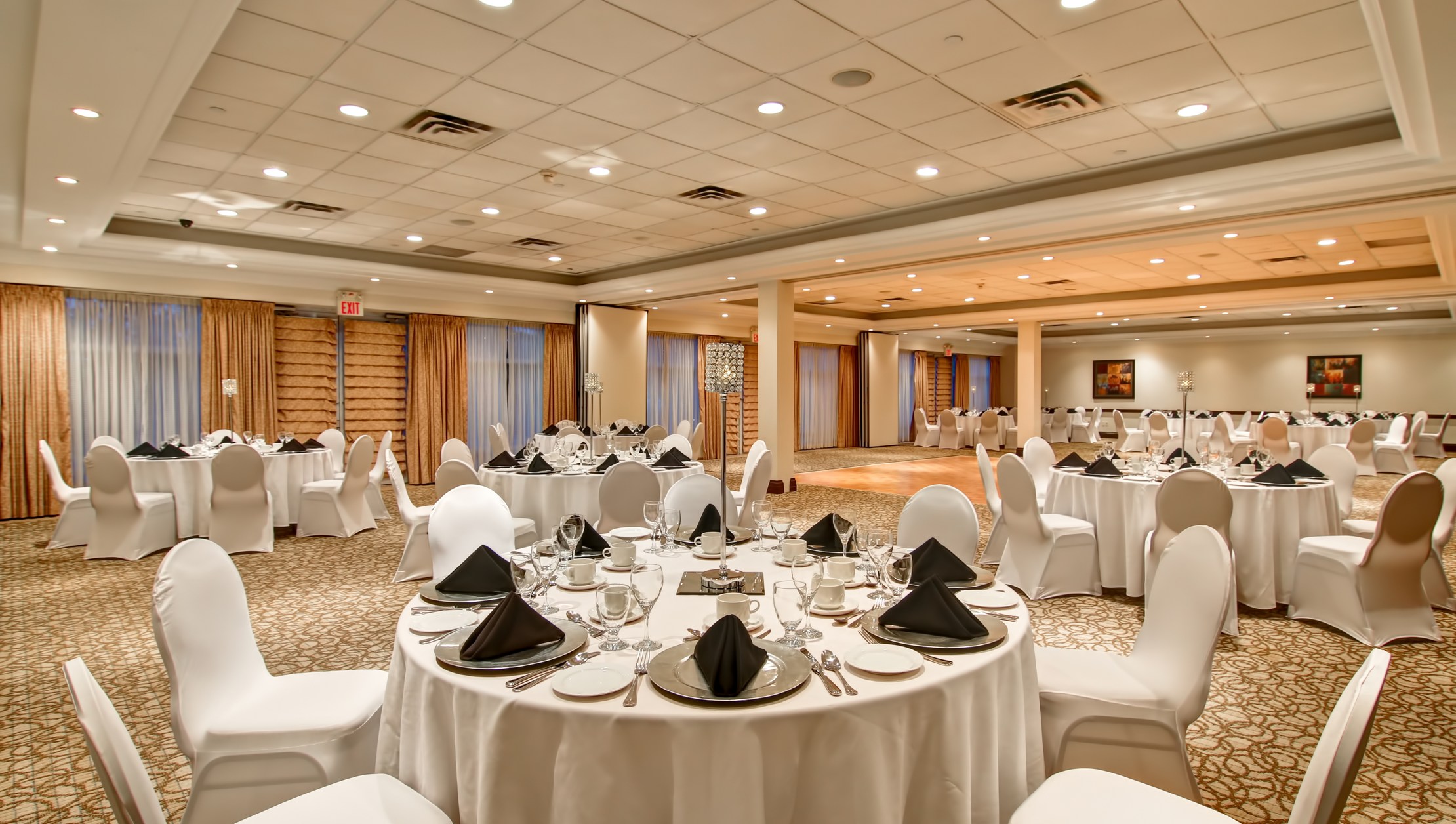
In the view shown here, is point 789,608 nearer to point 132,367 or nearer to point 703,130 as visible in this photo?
point 703,130

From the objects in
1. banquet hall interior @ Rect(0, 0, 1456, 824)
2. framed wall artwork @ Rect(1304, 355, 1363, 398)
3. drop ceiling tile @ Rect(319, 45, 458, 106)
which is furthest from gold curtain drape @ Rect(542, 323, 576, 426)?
framed wall artwork @ Rect(1304, 355, 1363, 398)

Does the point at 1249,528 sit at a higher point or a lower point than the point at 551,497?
lower

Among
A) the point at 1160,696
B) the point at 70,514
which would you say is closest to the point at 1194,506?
the point at 1160,696

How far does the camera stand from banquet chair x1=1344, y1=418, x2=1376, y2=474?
37.7ft

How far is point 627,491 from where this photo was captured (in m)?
4.98

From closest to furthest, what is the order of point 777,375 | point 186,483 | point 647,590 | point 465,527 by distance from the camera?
point 647,590 → point 465,527 → point 186,483 → point 777,375

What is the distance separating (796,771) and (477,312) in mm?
11100

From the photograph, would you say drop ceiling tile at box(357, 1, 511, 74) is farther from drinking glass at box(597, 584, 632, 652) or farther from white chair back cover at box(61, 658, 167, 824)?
white chair back cover at box(61, 658, 167, 824)

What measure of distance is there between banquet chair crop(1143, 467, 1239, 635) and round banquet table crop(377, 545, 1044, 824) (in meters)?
3.30

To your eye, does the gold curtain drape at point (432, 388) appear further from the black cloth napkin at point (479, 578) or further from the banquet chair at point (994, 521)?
the black cloth napkin at point (479, 578)

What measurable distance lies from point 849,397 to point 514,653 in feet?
53.5

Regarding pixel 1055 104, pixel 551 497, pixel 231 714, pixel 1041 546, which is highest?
pixel 1055 104

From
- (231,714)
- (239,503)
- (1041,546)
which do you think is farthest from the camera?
(239,503)

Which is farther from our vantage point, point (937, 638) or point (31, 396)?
point (31, 396)
